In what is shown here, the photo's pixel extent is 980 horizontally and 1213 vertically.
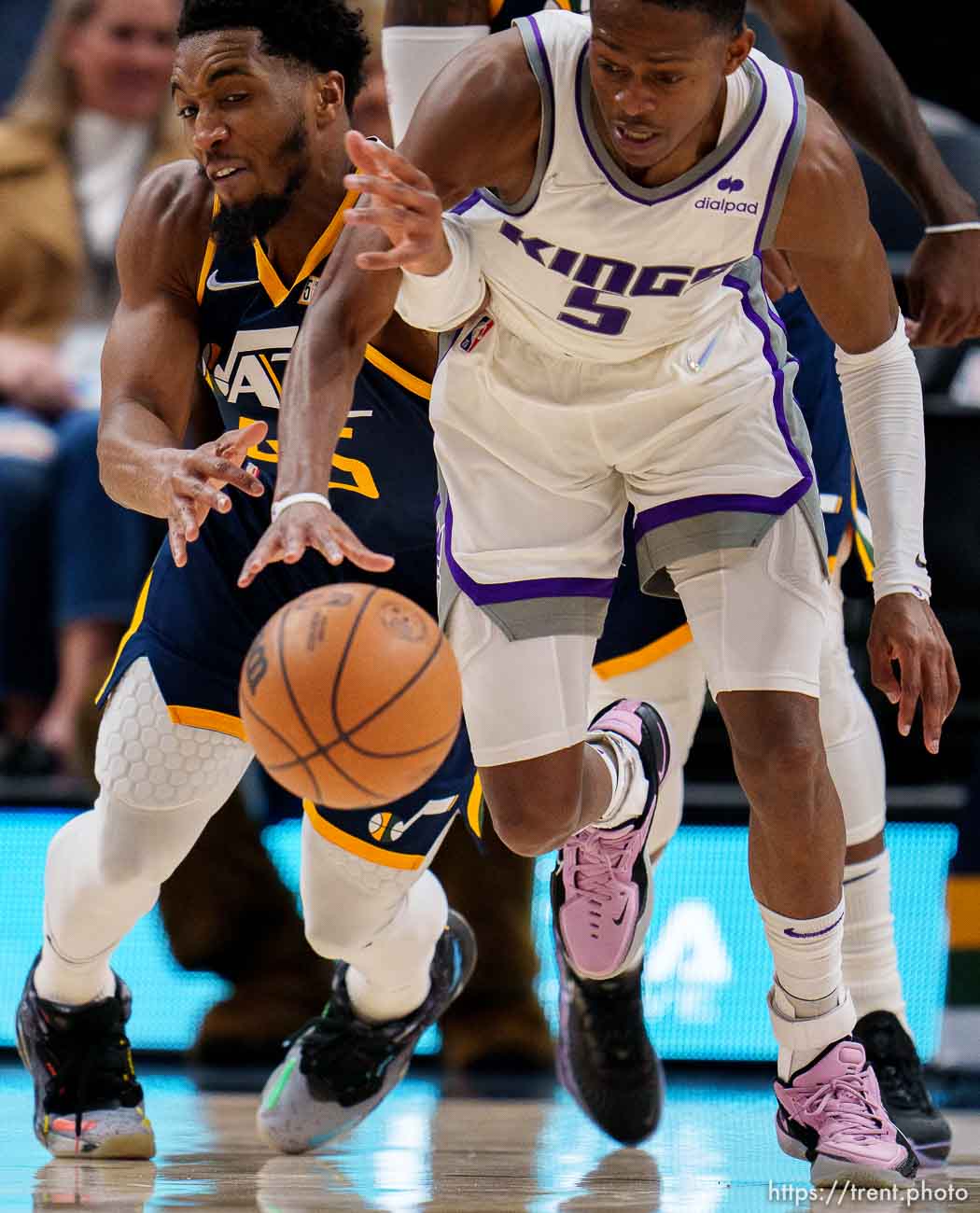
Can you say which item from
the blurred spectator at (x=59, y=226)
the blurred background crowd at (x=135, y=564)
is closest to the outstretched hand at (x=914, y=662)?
the blurred background crowd at (x=135, y=564)

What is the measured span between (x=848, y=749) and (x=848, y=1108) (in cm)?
86

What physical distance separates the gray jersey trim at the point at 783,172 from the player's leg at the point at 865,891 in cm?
93

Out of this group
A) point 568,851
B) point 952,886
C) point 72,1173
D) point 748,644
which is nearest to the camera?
point 748,644

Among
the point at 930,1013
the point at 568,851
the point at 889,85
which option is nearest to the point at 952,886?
the point at 930,1013

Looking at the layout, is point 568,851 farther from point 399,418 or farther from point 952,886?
point 952,886

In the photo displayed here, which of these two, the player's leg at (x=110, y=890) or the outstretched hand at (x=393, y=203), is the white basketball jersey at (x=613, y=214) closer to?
the outstretched hand at (x=393, y=203)

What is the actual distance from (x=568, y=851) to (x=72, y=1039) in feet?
3.39

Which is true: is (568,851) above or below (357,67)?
below

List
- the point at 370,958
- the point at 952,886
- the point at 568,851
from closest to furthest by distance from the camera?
the point at 568,851, the point at 370,958, the point at 952,886

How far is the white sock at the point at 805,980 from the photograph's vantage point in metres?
3.26

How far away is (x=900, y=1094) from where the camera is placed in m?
3.80

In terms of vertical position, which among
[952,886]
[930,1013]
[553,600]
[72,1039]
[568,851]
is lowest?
[930,1013]

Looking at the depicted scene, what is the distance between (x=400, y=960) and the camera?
162 inches

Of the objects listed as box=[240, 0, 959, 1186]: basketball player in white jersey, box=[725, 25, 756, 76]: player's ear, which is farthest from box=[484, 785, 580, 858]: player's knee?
box=[725, 25, 756, 76]: player's ear
